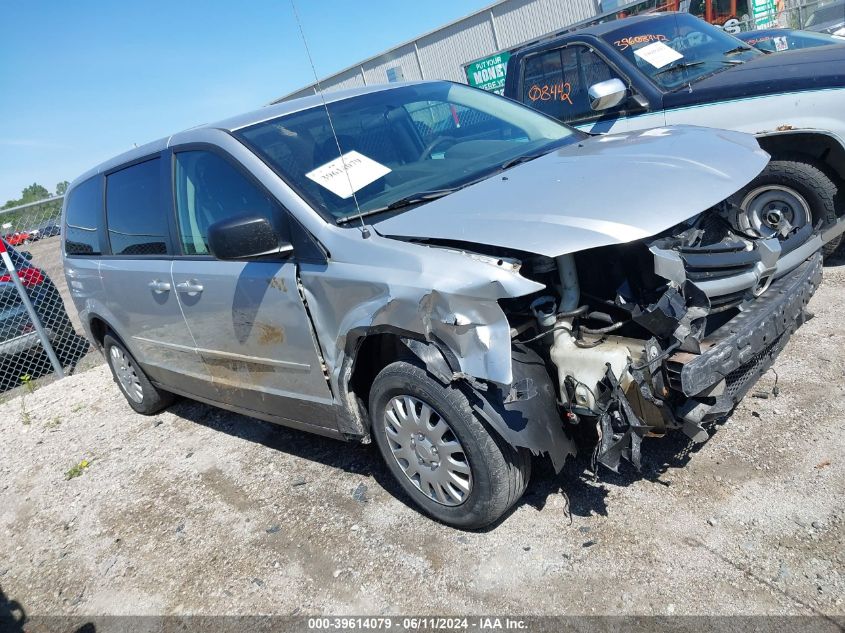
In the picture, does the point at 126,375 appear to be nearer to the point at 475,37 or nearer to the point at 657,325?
the point at 657,325

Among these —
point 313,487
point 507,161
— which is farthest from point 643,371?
point 313,487

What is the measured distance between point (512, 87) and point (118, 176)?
3.56m

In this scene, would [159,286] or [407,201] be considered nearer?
[407,201]

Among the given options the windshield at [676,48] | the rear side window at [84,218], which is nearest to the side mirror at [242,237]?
the rear side window at [84,218]

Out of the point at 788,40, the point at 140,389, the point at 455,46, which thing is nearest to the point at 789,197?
the point at 788,40

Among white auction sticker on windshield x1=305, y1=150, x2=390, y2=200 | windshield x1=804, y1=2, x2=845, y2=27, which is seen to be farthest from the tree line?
windshield x1=804, y1=2, x2=845, y2=27

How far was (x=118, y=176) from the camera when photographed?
4.17 m

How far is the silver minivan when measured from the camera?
7.54ft

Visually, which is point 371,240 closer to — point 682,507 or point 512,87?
point 682,507

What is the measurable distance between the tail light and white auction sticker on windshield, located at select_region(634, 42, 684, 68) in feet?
22.5

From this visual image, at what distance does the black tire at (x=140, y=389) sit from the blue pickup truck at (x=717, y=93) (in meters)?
4.02

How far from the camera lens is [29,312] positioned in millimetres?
7059

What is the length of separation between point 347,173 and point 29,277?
6040 mm

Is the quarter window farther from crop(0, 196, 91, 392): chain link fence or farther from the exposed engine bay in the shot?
crop(0, 196, 91, 392): chain link fence
